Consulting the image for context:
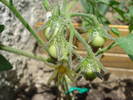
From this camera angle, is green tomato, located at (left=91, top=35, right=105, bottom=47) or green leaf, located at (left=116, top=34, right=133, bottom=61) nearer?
green leaf, located at (left=116, top=34, right=133, bottom=61)

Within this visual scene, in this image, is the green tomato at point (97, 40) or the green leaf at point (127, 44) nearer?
the green leaf at point (127, 44)

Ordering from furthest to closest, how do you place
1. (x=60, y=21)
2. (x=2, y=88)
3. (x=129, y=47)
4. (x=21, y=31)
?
(x=21, y=31) → (x=2, y=88) → (x=60, y=21) → (x=129, y=47)

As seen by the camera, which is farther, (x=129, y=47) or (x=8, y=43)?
(x=8, y=43)

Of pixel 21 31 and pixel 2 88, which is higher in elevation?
pixel 21 31

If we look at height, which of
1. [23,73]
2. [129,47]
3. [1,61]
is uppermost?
[1,61]

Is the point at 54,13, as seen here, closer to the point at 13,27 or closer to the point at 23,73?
the point at 13,27

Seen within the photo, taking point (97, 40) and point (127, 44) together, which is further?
point (97, 40)

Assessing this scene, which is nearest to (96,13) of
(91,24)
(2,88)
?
(91,24)

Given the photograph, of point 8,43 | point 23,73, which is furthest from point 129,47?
point 23,73

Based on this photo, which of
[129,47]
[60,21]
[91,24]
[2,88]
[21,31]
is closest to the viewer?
[129,47]
